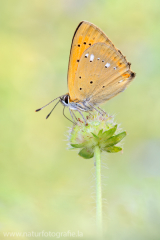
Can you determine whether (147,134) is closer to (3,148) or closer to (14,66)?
(3,148)

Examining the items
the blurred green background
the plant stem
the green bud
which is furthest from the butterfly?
the plant stem

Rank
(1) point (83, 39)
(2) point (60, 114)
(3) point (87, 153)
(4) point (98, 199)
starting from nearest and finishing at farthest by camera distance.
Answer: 1. (4) point (98, 199)
2. (3) point (87, 153)
3. (1) point (83, 39)
4. (2) point (60, 114)

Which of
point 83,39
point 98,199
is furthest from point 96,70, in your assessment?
point 98,199

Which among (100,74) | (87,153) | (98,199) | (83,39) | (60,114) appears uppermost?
(60,114)

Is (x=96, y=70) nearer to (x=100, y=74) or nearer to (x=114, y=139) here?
(x=100, y=74)

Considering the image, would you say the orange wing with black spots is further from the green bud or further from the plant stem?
the plant stem

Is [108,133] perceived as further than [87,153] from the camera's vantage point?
No
